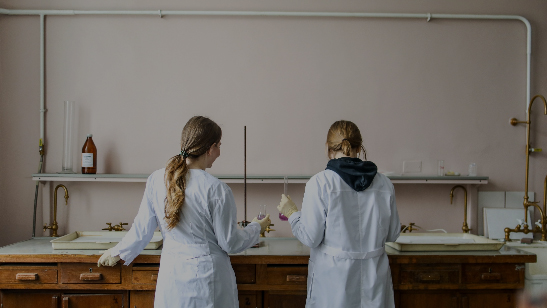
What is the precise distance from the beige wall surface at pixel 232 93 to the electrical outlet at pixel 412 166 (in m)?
0.03

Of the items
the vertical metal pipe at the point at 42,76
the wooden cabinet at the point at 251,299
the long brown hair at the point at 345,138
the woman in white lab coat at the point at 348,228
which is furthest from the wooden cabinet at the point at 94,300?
the long brown hair at the point at 345,138

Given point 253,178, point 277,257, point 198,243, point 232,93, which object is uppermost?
point 232,93

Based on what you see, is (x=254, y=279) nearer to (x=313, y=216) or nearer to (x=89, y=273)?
(x=313, y=216)

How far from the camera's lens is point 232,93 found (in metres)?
2.56

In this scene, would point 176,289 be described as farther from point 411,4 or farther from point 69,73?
point 411,4

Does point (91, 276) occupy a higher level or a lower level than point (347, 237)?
lower

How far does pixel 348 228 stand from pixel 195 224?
59cm

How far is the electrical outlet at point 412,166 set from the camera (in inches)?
101

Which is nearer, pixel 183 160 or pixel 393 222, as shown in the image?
pixel 183 160

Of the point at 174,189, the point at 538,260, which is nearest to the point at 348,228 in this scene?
the point at 174,189

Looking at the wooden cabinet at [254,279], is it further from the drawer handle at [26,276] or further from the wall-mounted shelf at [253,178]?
the wall-mounted shelf at [253,178]

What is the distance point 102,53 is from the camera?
2.55 m

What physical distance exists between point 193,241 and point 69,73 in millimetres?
1593

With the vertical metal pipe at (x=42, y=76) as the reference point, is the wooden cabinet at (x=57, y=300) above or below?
below
